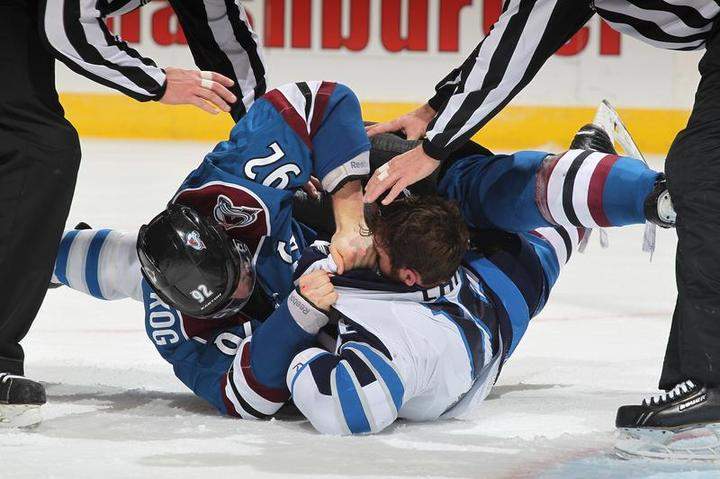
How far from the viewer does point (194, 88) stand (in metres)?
Result: 2.32

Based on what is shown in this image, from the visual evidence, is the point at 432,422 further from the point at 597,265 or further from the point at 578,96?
the point at 578,96

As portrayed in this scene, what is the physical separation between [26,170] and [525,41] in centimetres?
84

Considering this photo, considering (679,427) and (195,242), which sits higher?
(195,242)

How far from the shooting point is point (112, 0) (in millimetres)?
2494

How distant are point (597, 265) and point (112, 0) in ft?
7.28

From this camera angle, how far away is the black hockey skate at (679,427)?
192 cm

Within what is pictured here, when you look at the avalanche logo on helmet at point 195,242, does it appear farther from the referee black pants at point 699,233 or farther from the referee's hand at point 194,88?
the referee black pants at point 699,233

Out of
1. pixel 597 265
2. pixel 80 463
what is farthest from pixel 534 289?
pixel 597 265

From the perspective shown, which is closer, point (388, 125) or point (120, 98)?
point (388, 125)

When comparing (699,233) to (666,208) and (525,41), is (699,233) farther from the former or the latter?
(525,41)

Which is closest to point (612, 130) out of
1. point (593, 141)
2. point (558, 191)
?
point (593, 141)

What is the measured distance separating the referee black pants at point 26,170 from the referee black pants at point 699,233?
0.98 metres

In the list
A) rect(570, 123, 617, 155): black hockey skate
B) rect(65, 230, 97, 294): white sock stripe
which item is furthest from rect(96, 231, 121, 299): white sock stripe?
rect(570, 123, 617, 155): black hockey skate

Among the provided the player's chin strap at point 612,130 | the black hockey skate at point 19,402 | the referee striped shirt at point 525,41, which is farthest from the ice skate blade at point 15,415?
the player's chin strap at point 612,130
